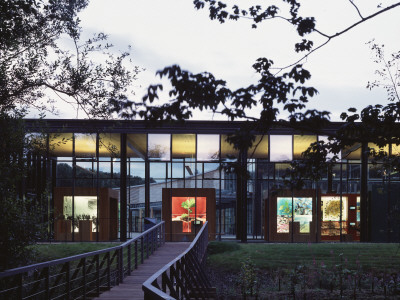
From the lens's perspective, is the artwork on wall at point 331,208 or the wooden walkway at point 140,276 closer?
the wooden walkway at point 140,276

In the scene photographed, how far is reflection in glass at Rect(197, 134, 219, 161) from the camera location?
29.0 metres

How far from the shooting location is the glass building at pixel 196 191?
2855 cm

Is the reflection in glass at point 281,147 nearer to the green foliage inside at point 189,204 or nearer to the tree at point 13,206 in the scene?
the green foliage inside at point 189,204

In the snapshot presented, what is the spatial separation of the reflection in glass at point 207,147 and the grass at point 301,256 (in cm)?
669

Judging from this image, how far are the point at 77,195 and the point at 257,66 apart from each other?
21315 millimetres

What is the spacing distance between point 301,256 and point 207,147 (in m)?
9.59

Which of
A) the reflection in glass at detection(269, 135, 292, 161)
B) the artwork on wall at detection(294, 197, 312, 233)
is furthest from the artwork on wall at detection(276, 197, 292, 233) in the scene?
the reflection in glass at detection(269, 135, 292, 161)

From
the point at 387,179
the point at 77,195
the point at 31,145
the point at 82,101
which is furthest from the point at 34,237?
the point at 387,179

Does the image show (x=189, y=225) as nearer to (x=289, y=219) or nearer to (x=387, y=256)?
(x=289, y=219)

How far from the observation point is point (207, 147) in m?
29.1

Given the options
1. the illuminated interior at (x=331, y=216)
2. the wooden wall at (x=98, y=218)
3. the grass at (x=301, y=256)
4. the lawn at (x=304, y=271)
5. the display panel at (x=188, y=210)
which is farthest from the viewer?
the illuminated interior at (x=331, y=216)

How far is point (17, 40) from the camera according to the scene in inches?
425

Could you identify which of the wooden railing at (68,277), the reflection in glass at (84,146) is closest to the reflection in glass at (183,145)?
the reflection in glass at (84,146)

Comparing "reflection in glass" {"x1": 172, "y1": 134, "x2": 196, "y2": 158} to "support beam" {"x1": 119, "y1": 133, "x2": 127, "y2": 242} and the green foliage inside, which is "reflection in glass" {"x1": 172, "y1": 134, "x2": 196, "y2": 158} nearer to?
the green foliage inside
